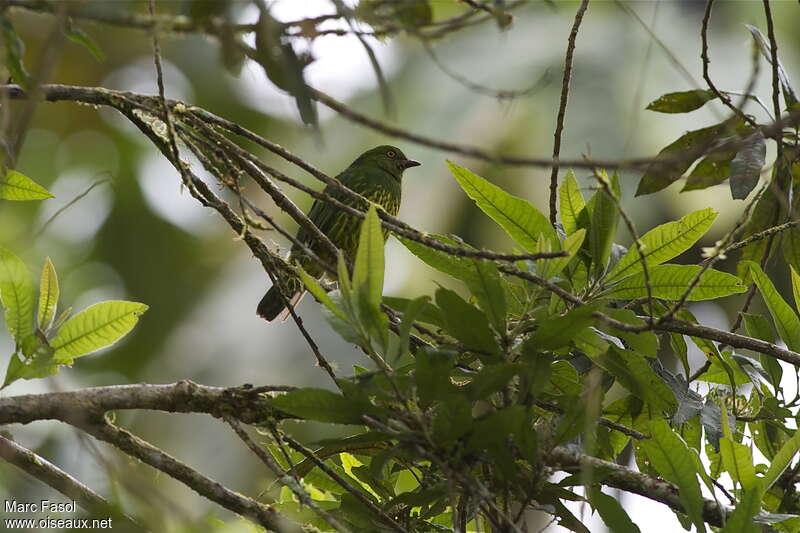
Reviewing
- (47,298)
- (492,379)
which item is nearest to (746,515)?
(492,379)

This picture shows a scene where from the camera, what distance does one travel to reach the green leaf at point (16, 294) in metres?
2.44

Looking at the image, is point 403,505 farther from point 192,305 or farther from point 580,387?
point 192,305

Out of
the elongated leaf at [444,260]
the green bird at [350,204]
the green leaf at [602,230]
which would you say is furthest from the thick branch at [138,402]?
the green bird at [350,204]

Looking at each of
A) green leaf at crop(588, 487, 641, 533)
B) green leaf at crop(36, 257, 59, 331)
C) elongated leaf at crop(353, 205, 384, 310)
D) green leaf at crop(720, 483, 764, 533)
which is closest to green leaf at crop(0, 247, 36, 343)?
green leaf at crop(36, 257, 59, 331)

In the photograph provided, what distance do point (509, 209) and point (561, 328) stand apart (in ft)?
1.63

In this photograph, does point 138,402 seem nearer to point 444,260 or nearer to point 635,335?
point 444,260

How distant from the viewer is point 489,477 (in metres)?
2.50

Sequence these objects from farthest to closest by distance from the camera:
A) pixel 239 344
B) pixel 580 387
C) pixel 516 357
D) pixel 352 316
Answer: pixel 239 344, pixel 580 387, pixel 516 357, pixel 352 316

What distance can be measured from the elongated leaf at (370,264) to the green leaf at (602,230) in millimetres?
692

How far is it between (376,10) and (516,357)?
3.11 ft

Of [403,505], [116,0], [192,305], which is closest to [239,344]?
[192,305]

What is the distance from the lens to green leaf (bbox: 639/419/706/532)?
Result: 2389mm

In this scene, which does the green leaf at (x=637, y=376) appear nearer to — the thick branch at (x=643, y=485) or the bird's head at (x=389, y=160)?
the thick branch at (x=643, y=485)

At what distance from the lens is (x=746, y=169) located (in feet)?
9.12
